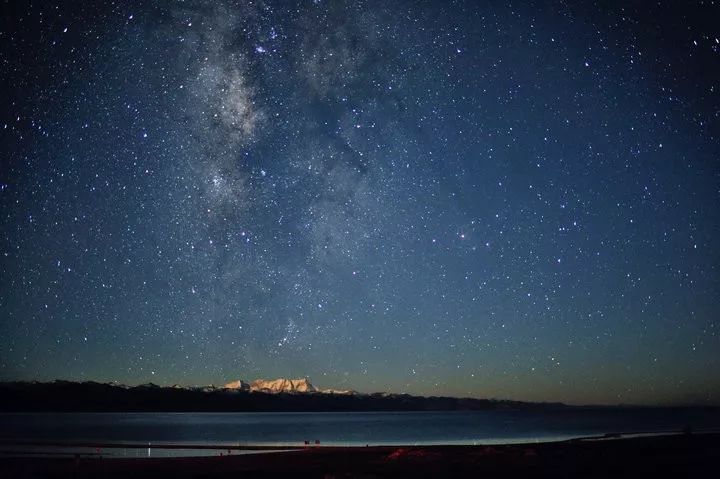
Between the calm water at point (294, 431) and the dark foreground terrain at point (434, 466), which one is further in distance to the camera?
the calm water at point (294, 431)

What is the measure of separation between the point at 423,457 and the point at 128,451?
28379 mm

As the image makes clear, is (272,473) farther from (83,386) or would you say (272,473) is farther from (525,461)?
(83,386)

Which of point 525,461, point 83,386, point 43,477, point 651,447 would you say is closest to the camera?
point 43,477

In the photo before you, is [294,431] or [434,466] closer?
[434,466]

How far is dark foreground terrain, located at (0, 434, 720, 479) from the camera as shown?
21.5m

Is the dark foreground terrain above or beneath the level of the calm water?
above

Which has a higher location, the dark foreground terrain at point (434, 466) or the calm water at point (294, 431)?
the dark foreground terrain at point (434, 466)

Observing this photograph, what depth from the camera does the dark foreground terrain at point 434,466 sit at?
21547 millimetres

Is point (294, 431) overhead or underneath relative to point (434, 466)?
underneath

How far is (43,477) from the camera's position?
22344mm

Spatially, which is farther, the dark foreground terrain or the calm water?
the calm water

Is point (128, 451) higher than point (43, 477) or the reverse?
the reverse

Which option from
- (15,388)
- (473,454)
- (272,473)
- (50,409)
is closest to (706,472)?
(473,454)

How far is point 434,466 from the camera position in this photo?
24078 mm
